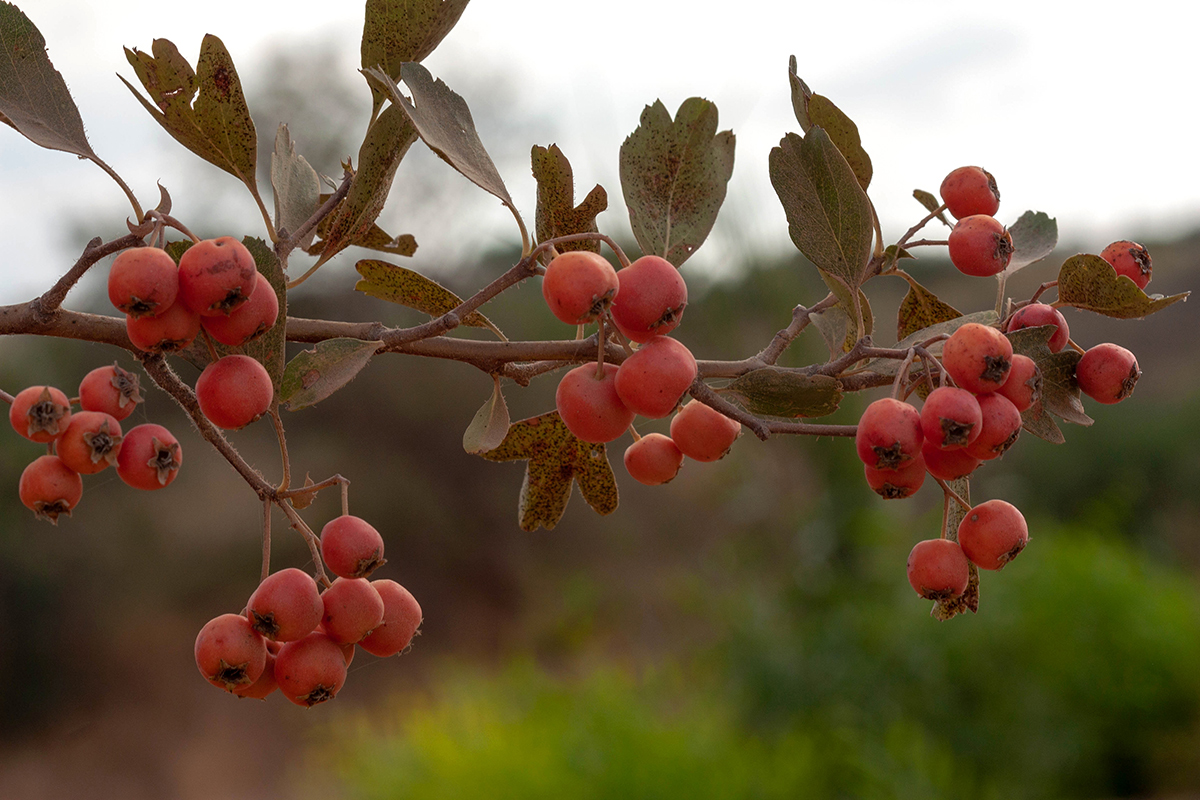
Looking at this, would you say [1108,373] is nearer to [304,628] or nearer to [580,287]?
[580,287]

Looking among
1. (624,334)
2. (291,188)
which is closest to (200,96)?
(291,188)

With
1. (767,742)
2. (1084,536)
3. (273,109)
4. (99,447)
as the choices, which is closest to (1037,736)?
(767,742)

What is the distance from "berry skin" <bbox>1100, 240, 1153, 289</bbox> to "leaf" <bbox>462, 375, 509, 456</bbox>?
39 centimetres

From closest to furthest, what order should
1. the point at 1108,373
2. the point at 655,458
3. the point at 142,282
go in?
the point at 142,282 < the point at 1108,373 < the point at 655,458

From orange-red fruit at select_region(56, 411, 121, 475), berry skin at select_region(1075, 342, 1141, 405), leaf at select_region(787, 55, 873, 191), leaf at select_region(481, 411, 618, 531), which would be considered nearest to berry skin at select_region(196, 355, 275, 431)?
orange-red fruit at select_region(56, 411, 121, 475)

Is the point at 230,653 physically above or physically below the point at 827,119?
below

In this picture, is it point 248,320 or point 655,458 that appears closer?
point 248,320

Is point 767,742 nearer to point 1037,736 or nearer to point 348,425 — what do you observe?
point 1037,736

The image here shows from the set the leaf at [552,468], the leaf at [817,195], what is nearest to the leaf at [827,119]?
the leaf at [817,195]

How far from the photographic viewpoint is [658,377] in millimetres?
428

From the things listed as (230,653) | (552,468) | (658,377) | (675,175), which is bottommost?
(230,653)

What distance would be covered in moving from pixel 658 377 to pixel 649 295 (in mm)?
40

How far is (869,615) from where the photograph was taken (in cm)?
336

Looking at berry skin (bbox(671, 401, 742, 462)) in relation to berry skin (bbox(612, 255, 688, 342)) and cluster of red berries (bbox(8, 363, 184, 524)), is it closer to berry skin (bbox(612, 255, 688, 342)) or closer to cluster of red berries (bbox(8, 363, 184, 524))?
berry skin (bbox(612, 255, 688, 342))
